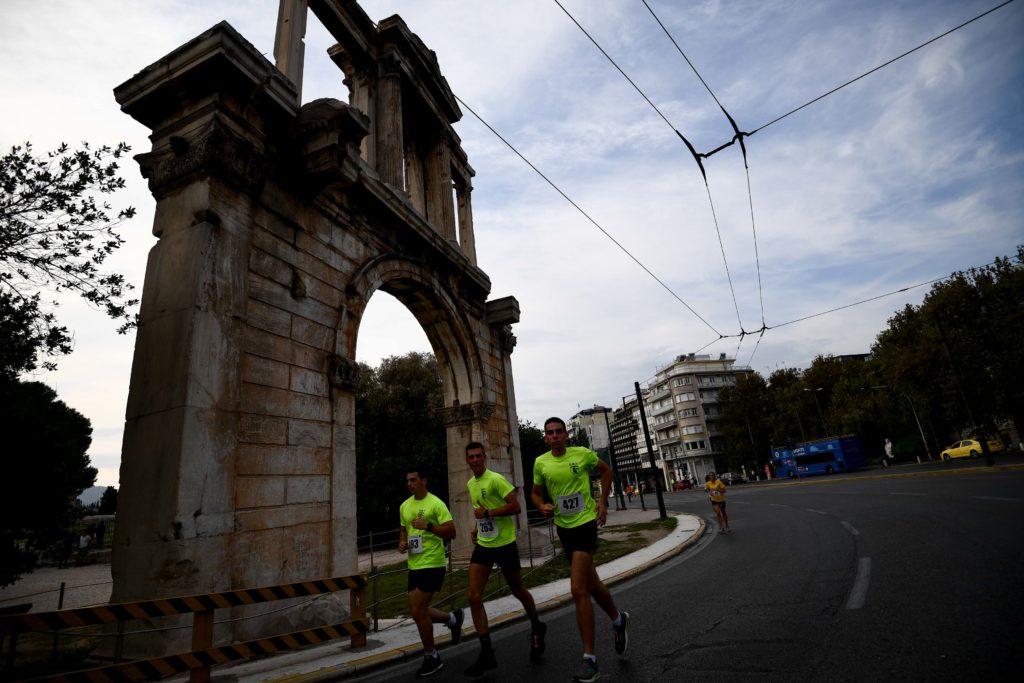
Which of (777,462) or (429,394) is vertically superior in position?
A: (429,394)

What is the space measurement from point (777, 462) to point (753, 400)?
10.7 m

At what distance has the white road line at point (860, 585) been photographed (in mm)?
4891

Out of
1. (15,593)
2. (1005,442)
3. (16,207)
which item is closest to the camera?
(16,207)

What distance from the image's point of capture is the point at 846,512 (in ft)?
43.0

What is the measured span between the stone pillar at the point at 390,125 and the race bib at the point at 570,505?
8004 millimetres

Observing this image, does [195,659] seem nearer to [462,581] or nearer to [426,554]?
[426,554]

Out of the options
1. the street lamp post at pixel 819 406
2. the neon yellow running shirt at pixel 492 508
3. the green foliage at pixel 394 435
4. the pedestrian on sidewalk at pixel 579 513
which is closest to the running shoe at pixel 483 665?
the pedestrian on sidewalk at pixel 579 513

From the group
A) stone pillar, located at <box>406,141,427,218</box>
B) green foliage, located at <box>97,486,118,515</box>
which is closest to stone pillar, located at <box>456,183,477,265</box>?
stone pillar, located at <box>406,141,427,218</box>

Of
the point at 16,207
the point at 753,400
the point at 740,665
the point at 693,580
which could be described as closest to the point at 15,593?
the point at 16,207

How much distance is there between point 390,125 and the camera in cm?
1082

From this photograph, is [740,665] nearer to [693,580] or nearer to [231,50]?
[693,580]

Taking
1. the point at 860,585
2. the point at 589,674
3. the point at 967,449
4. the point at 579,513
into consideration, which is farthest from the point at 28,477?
the point at 967,449

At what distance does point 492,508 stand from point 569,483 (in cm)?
88

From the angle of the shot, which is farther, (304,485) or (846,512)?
(846,512)
